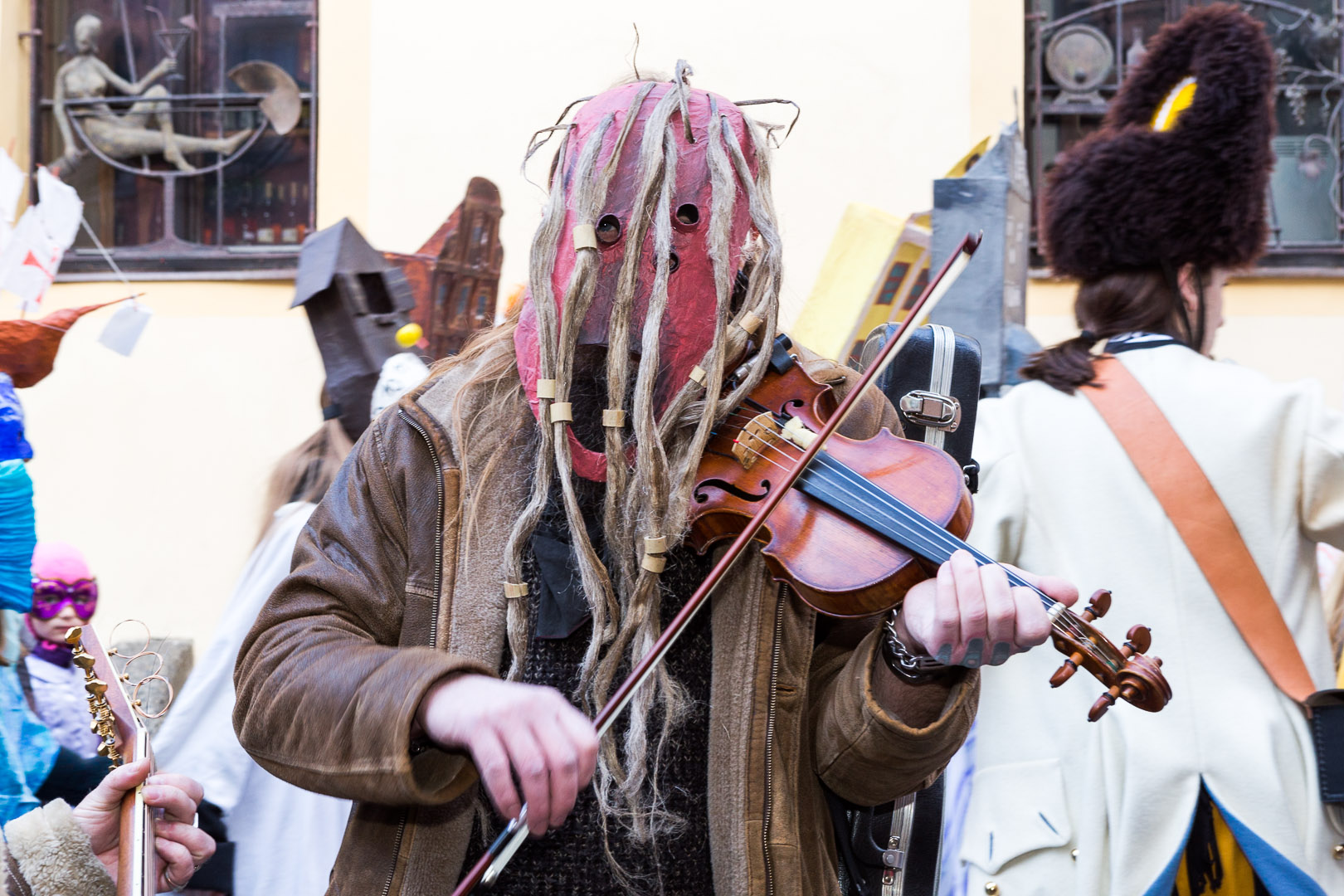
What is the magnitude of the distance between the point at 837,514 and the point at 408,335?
1930 mm

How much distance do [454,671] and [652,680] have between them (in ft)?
0.91

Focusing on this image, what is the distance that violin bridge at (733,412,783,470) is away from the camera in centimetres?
156

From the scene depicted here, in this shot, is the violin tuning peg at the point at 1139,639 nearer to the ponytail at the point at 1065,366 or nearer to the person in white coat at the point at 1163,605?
the person in white coat at the point at 1163,605

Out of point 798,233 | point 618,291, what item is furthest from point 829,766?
point 798,233

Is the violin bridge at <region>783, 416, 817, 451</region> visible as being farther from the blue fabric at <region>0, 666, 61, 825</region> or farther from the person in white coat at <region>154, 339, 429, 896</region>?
the person in white coat at <region>154, 339, 429, 896</region>

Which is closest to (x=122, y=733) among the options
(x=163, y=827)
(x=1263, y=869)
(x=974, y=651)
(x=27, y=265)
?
(x=163, y=827)

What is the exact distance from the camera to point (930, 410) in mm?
→ 1842

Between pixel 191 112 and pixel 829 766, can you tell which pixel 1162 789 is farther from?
pixel 191 112

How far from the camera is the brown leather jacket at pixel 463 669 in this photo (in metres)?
1.40

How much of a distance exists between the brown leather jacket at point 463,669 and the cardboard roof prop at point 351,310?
5.15 ft

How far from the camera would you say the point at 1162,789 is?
7.00 ft

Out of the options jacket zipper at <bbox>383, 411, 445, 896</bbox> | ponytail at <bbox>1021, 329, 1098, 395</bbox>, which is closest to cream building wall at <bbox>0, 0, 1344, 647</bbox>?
ponytail at <bbox>1021, 329, 1098, 395</bbox>

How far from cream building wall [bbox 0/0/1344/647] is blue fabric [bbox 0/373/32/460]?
403 cm

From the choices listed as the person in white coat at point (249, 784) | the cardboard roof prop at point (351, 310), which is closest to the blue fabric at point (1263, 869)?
the person in white coat at point (249, 784)
